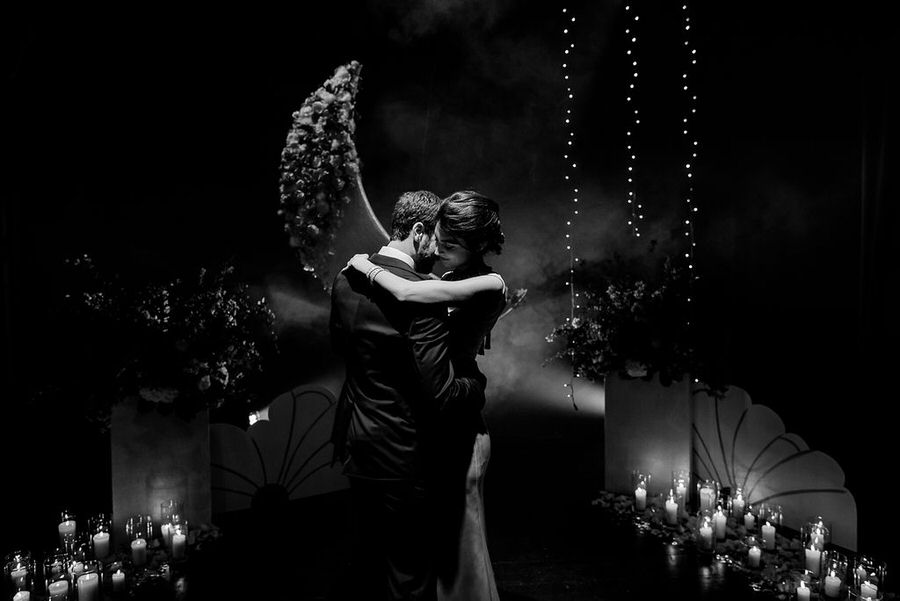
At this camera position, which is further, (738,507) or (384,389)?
(738,507)

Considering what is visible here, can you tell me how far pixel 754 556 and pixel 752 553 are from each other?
0.02m

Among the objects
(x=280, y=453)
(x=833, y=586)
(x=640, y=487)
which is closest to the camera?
(x=833, y=586)

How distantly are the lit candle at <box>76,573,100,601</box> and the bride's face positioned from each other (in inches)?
96.8

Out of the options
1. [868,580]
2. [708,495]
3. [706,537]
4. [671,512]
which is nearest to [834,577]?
[868,580]

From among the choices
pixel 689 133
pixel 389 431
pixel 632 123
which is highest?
pixel 632 123

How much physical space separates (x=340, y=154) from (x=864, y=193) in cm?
445

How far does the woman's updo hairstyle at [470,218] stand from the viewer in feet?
6.83

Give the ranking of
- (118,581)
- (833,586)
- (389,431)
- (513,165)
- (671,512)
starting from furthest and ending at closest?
1. (513,165)
2. (671,512)
3. (118,581)
4. (833,586)
5. (389,431)

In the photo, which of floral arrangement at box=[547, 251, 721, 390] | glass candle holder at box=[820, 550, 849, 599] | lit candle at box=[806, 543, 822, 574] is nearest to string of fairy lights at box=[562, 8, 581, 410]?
floral arrangement at box=[547, 251, 721, 390]

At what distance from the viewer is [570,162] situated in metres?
6.08

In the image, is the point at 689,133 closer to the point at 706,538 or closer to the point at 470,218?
the point at 706,538

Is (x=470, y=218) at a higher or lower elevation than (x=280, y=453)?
higher

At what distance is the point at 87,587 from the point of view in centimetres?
297

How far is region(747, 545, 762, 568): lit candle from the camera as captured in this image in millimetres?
3469
